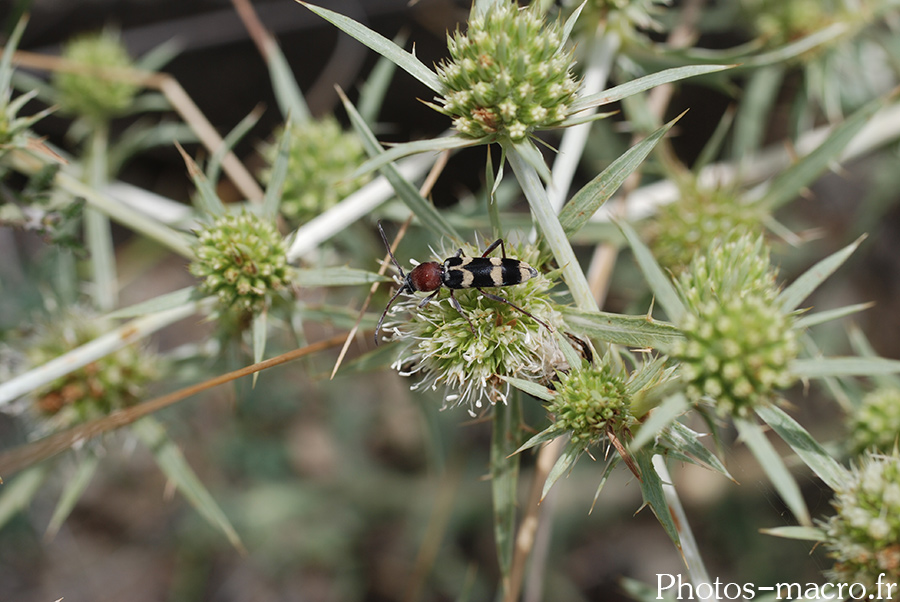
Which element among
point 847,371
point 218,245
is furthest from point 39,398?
point 847,371

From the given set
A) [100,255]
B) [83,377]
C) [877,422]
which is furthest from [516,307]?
[100,255]

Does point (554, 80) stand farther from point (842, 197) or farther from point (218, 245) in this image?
point (842, 197)

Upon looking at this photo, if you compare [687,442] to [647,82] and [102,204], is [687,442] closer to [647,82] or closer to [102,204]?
[647,82]

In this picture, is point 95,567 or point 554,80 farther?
point 95,567

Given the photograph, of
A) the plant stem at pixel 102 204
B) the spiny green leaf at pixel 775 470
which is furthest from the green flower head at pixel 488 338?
the plant stem at pixel 102 204

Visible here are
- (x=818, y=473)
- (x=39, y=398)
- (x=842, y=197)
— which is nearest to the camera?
(x=818, y=473)

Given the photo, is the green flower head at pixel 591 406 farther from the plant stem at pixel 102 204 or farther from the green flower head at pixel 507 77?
the plant stem at pixel 102 204

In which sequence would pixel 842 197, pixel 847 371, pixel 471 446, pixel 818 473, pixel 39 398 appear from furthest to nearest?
1. pixel 842 197
2. pixel 471 446
3. pixel 39 398
4. pixel 818 473
5. pixel 847 371
